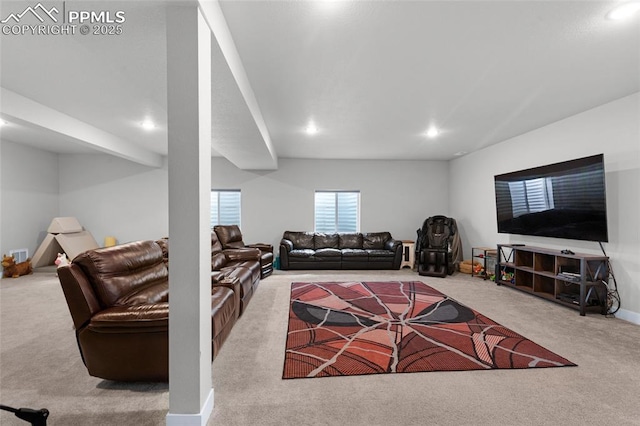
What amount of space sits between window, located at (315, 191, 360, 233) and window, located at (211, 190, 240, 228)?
81.0 inches

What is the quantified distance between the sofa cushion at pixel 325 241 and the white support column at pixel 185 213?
17.9ft

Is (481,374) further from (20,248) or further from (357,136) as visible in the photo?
(20,248)

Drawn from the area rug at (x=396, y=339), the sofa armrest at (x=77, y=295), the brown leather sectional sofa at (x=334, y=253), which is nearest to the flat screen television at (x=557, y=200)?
the area rug at (x=396, y=339)

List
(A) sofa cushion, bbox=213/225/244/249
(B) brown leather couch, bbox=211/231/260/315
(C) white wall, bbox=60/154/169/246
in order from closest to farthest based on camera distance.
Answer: (B) brown leather couch, bbox=211/231/260/315 < (A) sofa cushion, bbox=213/225/244/249 < (C) white wall, bbox=60/154/169/246

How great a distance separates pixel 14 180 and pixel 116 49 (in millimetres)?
5802

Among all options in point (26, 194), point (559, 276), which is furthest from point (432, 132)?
point (26, 194)

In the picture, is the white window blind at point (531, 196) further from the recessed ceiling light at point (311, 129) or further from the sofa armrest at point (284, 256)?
the sofa armrest at point (284, 256)

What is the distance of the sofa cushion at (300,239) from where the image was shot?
707 cm

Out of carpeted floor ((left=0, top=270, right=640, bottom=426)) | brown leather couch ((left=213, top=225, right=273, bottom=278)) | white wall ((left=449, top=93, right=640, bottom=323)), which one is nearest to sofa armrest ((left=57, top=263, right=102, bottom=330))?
carpeted floor ((left=0, top=270, right=640, bottom=426))

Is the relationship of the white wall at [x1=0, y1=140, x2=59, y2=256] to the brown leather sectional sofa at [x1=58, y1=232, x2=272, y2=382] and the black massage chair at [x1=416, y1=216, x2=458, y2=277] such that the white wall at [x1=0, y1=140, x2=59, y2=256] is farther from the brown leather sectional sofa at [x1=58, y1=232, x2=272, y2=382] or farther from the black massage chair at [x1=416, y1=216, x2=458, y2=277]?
the black massage chair at [x1=416, y1=216, x2=458, y2=277]

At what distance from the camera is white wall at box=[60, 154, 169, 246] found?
277 inches

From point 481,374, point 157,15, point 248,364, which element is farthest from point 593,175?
point 157,15

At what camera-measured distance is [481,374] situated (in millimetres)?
2293

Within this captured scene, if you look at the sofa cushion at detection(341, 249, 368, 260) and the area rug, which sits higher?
the sofa cushion at detection(341, 249, 368, 260)
